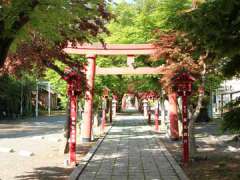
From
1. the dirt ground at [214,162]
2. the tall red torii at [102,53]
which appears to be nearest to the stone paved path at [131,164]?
the dirt ground at [214,162]

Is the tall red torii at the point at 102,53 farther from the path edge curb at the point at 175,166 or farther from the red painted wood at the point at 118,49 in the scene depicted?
the path edge curb at the point at 175,166

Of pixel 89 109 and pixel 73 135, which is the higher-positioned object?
pixel 89 109

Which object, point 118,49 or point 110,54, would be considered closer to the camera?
point 118,49

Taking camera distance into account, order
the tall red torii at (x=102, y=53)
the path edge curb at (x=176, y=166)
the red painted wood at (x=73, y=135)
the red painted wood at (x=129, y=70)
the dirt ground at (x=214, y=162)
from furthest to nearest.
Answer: the red painted wood at (x=129, y=70) → the tall red torii at (x=102, y=53) → the red painted wood at (x=73, y=135) → the dirt ground at (x=214, y=162) → the path edge curb at (x=176, y=166)

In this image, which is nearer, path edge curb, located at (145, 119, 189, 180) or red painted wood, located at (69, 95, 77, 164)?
path edge curb, located at (145, 119, 189, 180)

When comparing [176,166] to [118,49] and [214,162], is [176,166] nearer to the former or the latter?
[214,162]

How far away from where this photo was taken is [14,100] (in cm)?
5969

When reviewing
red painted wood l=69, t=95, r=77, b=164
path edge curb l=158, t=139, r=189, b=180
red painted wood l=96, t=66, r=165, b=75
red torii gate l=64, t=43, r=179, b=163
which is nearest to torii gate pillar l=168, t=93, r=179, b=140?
red torii gate l=64, t=43, r=179, b=163

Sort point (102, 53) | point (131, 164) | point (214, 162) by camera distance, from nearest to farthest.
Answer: point (131, 164) < point (214, 162) < point (102, 53)

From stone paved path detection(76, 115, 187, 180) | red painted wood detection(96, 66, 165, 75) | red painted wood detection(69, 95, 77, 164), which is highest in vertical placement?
red painted wood detection(96, 66, 165, 75)

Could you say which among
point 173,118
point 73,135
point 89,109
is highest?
point 89,109

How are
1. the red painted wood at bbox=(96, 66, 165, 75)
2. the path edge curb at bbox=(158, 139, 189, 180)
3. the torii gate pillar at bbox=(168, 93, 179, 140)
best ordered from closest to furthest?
1. the path edge curb at bbox=(158, 139, 189, 180)
2. the torii gate pillar at bbox=(168, 93, 179, 140)
3. the red painted wood at bbox=(96, 66, 165, 75)

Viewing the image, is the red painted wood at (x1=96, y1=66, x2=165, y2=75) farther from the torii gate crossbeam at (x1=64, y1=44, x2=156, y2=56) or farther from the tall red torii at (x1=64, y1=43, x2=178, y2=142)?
the torii gate crossbeam at (x1=64, y1=44, x2=156, y2=56)

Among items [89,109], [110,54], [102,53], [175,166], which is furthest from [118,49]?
[175,166]
